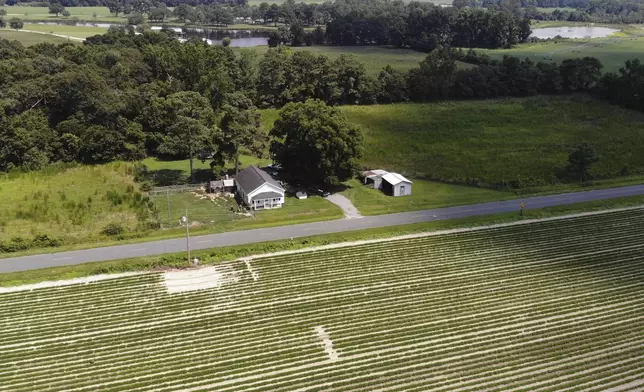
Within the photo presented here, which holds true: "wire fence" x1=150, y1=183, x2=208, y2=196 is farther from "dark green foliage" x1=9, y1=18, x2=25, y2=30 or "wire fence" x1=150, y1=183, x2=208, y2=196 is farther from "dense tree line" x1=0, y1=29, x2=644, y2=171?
"dark green foliage" x1=9, y1=18, x2=25, y2=30

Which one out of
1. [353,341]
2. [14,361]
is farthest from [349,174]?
[14,361]

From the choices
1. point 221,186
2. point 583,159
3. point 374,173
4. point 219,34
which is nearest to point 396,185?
point 374,173

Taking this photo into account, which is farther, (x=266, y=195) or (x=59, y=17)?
(x=59, y=17)

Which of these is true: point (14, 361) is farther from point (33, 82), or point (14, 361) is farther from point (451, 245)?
point (33, 82)

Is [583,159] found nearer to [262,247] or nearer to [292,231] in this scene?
[292,231]

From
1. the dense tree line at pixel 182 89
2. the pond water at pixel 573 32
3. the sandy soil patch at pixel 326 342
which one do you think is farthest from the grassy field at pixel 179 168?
the pond water at pixel 573 32

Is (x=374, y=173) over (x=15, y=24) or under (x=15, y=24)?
under
